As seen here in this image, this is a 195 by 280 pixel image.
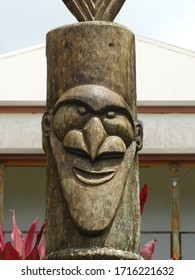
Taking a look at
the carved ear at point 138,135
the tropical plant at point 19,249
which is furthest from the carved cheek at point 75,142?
the tropical plant at point 19,249

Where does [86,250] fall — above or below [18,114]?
below

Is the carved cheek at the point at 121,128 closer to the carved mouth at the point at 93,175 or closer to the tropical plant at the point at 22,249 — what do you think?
the carved mouth at the point at 93,175

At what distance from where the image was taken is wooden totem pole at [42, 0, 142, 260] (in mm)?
6070

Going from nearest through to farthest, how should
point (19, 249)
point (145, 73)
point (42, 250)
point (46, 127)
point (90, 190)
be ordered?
point (90, 190), point (46, 127), point (19, 249), point (42, 250), point (145, 73)

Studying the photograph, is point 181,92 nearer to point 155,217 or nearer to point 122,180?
point 155,217

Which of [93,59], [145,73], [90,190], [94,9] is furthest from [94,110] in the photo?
[145,73]

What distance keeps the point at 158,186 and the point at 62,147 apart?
40.7 feet

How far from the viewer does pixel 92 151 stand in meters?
6.15

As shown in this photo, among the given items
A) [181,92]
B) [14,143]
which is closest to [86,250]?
[14,143]

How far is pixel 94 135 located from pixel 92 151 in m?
0.10

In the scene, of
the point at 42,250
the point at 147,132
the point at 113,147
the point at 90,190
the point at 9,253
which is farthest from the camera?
the point at 147,132

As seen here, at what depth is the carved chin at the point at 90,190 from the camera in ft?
19.8

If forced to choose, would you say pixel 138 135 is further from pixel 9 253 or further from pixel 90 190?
pixel 9 253
